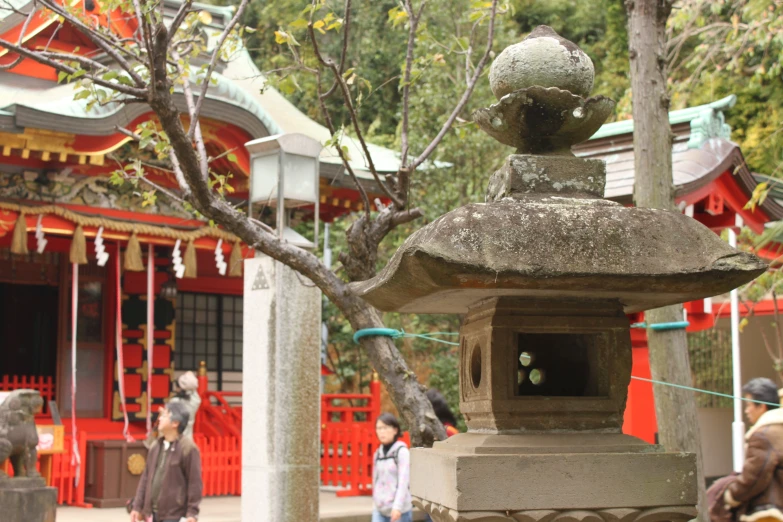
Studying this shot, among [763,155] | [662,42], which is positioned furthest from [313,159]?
[763,155]

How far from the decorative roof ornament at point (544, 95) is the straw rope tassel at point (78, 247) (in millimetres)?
8506

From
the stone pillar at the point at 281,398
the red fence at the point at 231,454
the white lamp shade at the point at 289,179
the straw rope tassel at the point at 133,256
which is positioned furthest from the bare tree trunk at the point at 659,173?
the straw rope tassel at the point at 133,256

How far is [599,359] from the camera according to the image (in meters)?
4.05

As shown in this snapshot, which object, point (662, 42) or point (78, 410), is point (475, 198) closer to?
point (78, 410)

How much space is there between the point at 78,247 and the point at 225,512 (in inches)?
140

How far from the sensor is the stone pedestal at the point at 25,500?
854 cm

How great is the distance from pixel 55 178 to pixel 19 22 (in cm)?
202

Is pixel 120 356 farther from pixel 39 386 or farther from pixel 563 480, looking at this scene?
pixel 563 480

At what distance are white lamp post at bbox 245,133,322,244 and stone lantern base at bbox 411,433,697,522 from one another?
4.10m

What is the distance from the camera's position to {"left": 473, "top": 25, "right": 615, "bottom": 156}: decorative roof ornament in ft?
13.0

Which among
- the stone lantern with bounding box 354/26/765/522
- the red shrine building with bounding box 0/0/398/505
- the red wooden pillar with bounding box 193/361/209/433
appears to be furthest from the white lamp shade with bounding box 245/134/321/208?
the red wooden pillar with bounding box 193/361/209/433

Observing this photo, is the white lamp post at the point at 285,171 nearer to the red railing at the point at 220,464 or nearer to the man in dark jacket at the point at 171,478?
the man in dark jacket at the point at 171,478

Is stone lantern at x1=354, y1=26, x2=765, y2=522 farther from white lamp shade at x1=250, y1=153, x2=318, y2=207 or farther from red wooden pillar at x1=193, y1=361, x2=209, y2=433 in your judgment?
red wooden pillar at x1=193, y1=361, x2=209, y2=433

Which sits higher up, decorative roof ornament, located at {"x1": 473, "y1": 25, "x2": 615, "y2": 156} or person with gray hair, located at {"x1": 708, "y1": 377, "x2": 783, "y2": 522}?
decorative roof ornament, located at {"x1": 473, "y1": 25, "x2": 615, "y2": 156}
